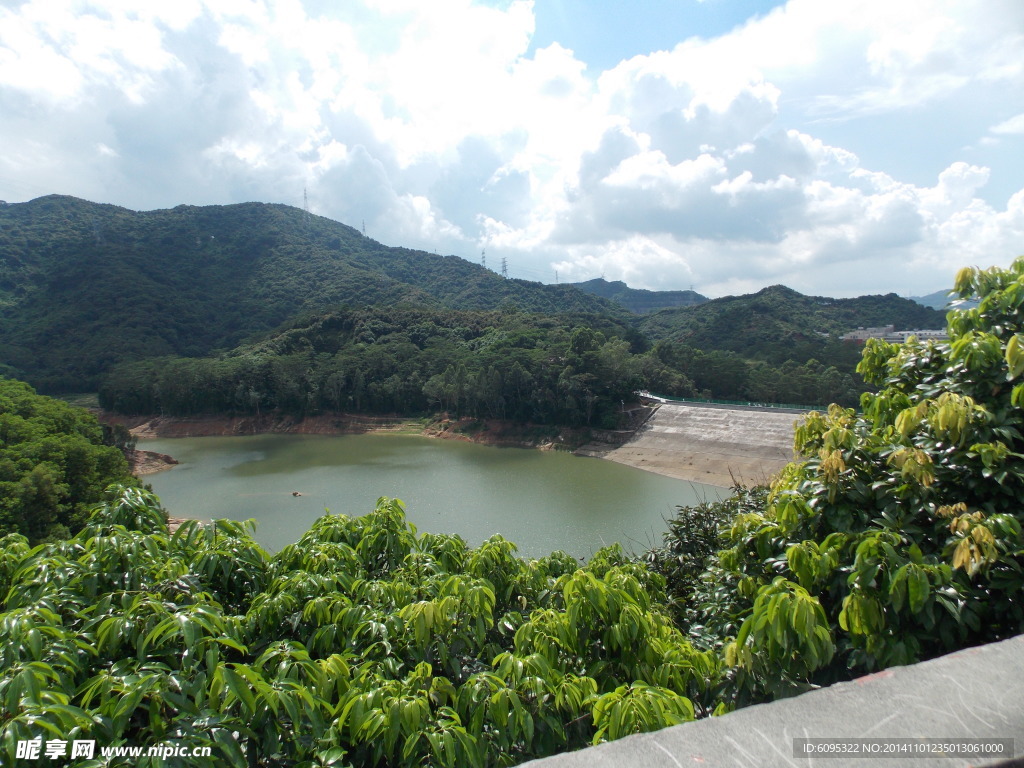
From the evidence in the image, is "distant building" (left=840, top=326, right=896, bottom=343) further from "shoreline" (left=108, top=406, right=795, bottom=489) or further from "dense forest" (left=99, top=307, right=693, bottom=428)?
"shoreline" (left=108, top=406, right=795, bottom=489)

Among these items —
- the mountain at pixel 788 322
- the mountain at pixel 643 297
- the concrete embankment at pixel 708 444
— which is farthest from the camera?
the mountain at pixel 643 297

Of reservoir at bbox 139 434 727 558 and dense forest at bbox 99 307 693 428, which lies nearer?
reservoir at bbox 139 434 727 558

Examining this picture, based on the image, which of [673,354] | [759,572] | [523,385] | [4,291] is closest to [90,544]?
[759,572]

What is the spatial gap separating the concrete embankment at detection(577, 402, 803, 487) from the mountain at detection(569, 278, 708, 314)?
101262mm

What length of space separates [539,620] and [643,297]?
140 meters

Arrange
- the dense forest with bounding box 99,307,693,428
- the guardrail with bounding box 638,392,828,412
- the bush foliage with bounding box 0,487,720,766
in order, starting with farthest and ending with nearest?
the dense forest with bounding box 99,307,693,428
the guardrail with bounding box 638,392,828,412
the bush foliage with bounding box 0,487,720,766

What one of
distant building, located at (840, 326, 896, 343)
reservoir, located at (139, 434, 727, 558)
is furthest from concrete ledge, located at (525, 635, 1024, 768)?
distant building, located at (840, 326, 896, 343)

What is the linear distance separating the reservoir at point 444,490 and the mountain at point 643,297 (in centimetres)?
10439

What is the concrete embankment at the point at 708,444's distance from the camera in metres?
23.4

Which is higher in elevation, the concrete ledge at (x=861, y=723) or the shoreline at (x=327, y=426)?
the concrete ledge at (x=861, y=723)

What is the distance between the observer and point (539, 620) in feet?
7.64

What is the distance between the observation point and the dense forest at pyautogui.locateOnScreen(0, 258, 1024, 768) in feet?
5.30

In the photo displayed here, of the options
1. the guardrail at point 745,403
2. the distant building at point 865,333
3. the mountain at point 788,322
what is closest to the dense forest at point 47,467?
the guardrail at point 745,403

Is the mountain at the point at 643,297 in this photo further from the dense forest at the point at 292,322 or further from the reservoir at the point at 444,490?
the reservoir at the point at 444,490
